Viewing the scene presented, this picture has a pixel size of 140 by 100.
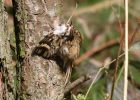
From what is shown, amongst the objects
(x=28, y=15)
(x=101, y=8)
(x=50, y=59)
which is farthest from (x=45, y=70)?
(x=101, y=8)

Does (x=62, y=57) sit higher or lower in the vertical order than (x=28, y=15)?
lower

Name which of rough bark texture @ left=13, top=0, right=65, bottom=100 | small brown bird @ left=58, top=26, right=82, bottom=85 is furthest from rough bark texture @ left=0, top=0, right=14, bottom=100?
small brown bird @ left=58, top=26, right=82, bottom=85

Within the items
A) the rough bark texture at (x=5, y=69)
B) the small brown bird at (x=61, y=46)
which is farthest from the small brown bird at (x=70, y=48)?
the rough bark texture at (x=5, y=69)

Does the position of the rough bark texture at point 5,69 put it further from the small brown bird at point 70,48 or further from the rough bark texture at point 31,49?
the small brown bird at point 70,48

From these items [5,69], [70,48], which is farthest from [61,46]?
[5,69]

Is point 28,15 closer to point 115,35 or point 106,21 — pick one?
point 115,35

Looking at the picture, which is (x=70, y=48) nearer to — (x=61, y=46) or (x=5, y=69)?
(x=61, y=46)

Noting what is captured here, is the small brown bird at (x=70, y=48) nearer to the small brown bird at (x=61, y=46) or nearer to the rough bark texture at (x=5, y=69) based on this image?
the small brown bird at (x=61, y=46)

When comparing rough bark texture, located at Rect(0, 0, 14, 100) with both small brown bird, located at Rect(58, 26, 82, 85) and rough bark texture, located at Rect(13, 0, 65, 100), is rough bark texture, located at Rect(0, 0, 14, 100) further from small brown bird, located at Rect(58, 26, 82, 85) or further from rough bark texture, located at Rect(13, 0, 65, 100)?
small brown bird, located at Rect(58, 26, 82, 85)

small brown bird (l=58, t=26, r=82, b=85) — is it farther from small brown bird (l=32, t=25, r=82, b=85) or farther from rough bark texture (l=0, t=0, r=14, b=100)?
rough bark texture (l=0, t=0, r=14, b=100)
